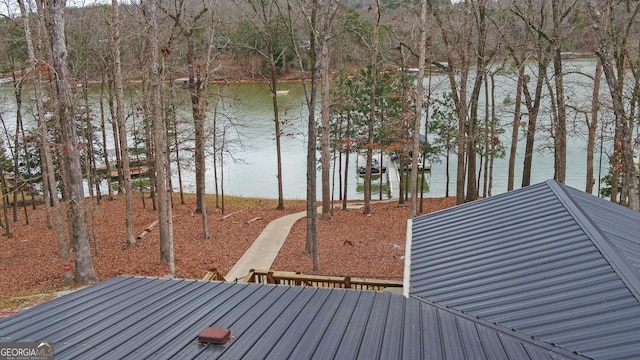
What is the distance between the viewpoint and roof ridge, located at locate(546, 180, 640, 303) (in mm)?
5230

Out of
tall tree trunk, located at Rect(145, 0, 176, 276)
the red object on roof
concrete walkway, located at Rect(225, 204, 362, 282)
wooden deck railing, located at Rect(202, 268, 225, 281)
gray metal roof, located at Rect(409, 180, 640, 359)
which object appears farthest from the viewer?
concrete walkway, located at Rect(225, 204, 362, 282)

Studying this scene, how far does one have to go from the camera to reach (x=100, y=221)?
20.7 meters

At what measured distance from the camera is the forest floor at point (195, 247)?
1338cm

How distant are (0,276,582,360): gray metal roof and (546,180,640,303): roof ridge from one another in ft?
4.57

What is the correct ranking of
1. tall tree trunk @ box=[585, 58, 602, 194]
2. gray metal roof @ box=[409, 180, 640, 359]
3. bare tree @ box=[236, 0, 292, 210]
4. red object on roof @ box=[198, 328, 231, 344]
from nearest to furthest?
1. gray metal roof @ box=[409, 180, 640, 359]
2. red object on roof @ box=[198, 328, 231, 344]
3. tall tree trunk @ box=[585, 58, 602, 194]
4. bare tree @ box=[236, 0, 292, 210]

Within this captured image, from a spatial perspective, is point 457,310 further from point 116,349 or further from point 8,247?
point 8,247

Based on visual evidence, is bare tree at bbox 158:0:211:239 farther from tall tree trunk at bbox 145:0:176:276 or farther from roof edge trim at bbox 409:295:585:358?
roof edge trim at bbox 409:295:585:358

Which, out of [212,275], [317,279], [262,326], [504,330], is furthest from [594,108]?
[262,326]

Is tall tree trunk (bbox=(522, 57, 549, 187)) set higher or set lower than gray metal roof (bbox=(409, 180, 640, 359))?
higher

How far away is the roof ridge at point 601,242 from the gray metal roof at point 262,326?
1392 mm

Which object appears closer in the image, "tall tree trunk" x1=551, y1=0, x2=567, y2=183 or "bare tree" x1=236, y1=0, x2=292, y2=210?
"tall tree trunk" x1=551, y1=0, x2=567, y2=183

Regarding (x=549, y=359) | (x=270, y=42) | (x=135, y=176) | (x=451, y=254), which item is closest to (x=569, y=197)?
(x=451, y=254)

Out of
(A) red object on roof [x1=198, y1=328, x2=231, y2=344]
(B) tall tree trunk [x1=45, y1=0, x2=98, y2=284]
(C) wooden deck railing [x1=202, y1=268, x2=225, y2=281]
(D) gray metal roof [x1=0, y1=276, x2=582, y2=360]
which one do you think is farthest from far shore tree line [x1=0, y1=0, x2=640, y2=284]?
(A) red object on roof [x1=198, y1=328, x2=231, y2=344]

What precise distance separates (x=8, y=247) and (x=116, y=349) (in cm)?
1515
